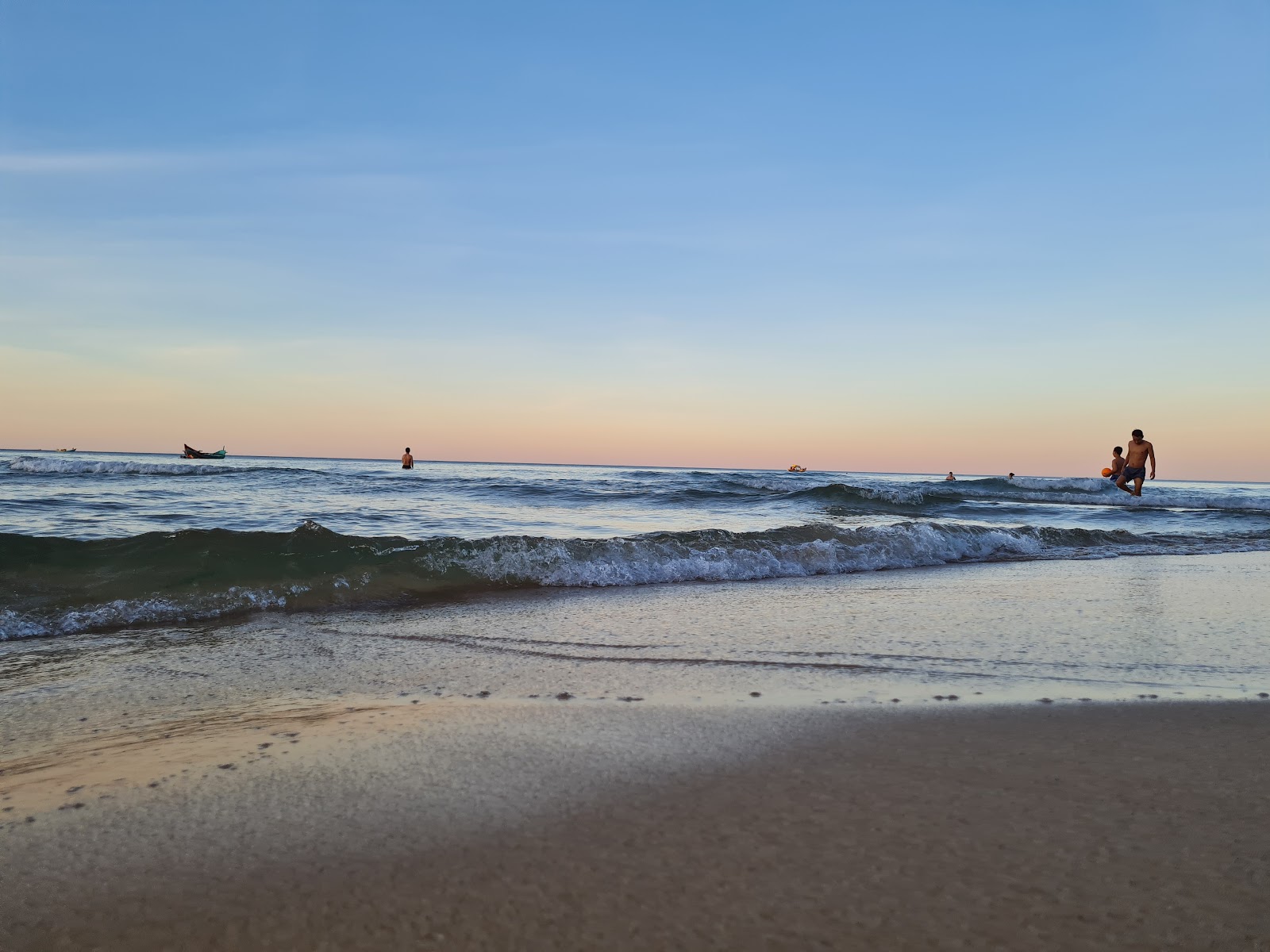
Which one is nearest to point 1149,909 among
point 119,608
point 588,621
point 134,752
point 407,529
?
point 134,752

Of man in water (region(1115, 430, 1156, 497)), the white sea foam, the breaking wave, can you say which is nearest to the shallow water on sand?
the breaking wave

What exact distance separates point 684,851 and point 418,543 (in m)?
A: 6.46

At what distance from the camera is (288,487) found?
65.0ft

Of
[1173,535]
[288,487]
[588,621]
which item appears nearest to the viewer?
[588,621]

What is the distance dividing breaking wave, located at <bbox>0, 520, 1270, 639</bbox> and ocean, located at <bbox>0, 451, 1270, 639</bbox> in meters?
0.02

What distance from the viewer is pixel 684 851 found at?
6.72 feet

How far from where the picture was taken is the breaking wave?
5949mm

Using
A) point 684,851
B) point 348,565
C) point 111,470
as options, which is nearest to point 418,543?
point 348,565

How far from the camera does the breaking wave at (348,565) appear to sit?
595cm

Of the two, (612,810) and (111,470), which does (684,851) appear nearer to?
(612,810)

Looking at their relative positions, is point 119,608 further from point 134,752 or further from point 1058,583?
Answer: point 1058,583

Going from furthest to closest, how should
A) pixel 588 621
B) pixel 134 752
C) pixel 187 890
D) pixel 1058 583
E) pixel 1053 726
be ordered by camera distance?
1. pixel 1058 583
2. pixel 588 621
3. pixel 1053 726
4. pixel 134 752
5. pixel 187 890

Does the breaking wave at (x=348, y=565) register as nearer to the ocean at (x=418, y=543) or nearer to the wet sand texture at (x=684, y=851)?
the ocean at (x=418, y=543)

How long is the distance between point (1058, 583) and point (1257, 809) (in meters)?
5.88
